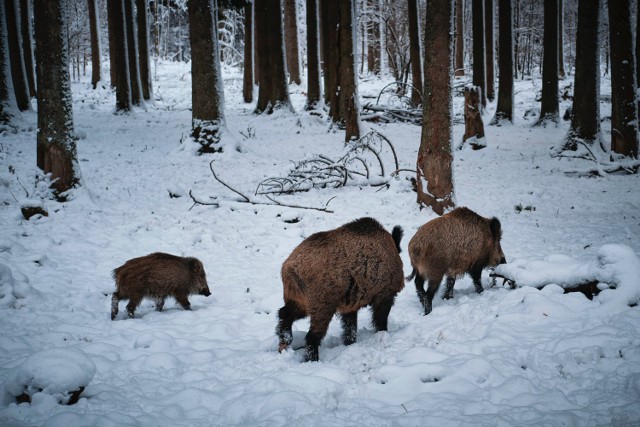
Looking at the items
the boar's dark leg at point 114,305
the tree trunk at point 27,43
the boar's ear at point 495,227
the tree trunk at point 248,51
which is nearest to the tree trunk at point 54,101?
the boar's dark leg at point 114,305

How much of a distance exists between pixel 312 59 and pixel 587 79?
12.2 meters

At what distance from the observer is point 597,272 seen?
15.7ft

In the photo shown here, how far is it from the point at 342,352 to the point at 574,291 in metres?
2.81

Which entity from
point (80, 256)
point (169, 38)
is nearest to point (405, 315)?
point (80, 256)

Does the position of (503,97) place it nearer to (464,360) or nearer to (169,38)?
(464,360)

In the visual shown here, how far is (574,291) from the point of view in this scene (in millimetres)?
4949

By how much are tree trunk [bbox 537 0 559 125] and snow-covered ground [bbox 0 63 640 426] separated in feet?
28.2

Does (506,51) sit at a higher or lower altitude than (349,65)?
higher

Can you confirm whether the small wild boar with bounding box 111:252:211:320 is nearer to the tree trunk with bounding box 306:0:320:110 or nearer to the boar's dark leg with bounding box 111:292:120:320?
the boar's dark leg with bounding box 111:292:120:320

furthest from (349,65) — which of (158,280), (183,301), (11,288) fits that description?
(11,288)

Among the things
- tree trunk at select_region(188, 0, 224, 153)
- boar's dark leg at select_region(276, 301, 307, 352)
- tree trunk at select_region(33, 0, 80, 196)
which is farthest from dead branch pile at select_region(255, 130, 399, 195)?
boar's dark leg at select_region(276, 301, 307, 352)

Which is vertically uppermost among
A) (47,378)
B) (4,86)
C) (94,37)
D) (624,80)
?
(94,37)

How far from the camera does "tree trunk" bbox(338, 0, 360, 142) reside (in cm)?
1491

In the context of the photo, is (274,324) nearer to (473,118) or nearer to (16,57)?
(473,118)
